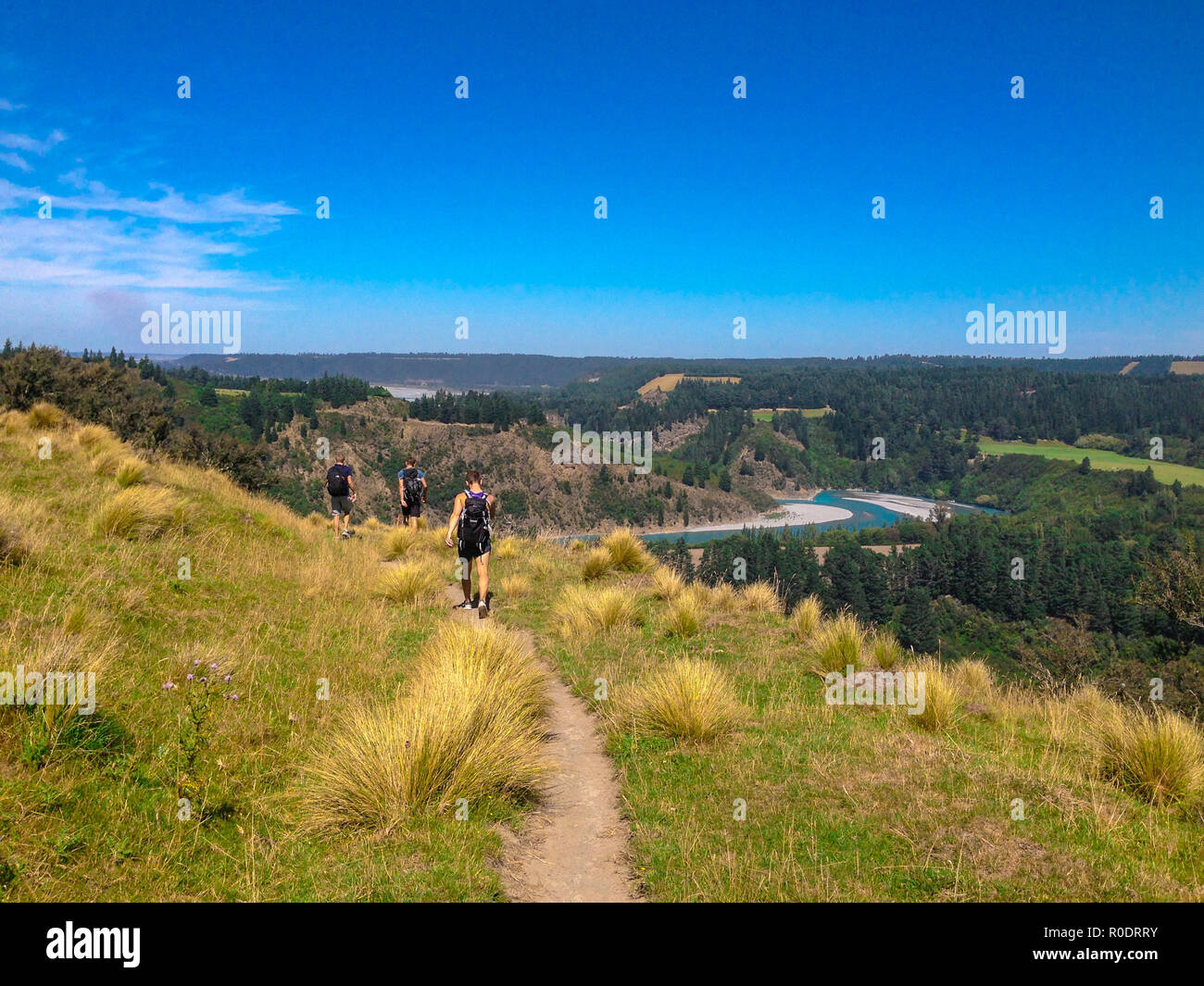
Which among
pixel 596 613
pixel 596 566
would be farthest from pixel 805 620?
pixel 596 566

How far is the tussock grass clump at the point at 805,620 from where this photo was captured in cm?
983

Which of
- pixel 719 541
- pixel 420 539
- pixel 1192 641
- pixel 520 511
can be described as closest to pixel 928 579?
pixel 719 541

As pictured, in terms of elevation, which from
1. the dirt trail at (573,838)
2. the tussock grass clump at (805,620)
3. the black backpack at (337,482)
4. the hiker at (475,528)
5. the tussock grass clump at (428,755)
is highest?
the black backpack at (337,482)

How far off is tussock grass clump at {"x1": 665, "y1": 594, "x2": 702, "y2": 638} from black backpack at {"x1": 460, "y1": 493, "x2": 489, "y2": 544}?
303 cm

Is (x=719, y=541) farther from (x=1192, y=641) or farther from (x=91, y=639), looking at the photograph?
(x=91, y=639)

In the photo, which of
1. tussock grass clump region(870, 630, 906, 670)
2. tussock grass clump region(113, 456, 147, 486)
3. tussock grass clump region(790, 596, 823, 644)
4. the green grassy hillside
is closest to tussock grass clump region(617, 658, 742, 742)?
the green grassy hillside

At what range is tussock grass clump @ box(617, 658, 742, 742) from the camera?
6.10 m

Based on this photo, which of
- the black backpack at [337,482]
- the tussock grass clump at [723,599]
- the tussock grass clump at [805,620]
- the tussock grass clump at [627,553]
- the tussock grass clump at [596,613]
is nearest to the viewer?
the tussock grass clump at [596,613]

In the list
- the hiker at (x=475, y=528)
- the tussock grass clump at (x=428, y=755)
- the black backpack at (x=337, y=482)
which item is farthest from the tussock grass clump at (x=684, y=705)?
the black backpack at (x=337, y=482)

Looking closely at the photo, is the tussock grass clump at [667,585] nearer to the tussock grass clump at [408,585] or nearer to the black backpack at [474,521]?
the black backpack at [474,521]

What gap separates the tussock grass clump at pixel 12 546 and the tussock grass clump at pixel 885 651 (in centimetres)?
965

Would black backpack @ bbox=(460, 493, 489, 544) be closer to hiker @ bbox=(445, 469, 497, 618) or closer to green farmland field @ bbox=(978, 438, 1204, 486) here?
hiker @ bbox=(445, 469, 497, 618)
